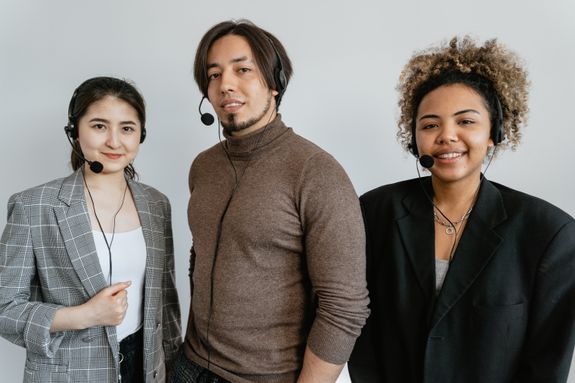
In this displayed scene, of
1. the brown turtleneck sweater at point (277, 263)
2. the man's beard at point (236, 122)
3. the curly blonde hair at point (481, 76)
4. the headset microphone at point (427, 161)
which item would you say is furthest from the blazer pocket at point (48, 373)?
the curly blonde hair at point (481, 76)

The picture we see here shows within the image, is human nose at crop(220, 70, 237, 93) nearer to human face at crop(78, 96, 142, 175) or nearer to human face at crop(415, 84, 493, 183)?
human face at crop(78, 96, 142, 175)

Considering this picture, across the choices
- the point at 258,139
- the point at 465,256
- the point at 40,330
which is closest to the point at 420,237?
the point at 465,256

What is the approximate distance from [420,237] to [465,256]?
136 millimetres

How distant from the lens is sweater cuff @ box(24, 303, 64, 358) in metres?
1.22

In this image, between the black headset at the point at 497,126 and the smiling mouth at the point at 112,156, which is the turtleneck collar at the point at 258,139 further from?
the black headset at the point at 497,126

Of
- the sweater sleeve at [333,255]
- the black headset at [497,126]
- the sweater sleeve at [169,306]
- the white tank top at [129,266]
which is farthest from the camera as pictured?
the sweater sleeve at [169,306]

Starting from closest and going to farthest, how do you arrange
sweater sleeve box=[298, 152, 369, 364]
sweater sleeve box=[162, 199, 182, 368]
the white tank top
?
sweater sleeve box=[298, 152, 369, 364], the white tank top, sweater sleeve box=[162, 199, 182, 368]

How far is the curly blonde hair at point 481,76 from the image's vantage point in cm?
123

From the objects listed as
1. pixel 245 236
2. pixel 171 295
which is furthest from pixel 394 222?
pixel 171 295

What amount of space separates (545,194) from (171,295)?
1479mm

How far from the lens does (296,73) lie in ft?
5.67

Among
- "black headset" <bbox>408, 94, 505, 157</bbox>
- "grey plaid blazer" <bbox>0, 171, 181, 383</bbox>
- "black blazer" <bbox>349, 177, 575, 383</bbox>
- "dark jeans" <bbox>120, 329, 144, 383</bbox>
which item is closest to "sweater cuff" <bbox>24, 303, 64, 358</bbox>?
"grey plaid blazer" <bbox>0, 171, 181, 383</bbox>

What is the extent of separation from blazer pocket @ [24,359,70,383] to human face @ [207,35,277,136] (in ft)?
2.96

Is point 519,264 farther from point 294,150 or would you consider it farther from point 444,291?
point 294,150
